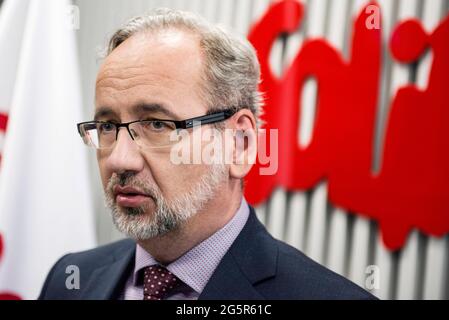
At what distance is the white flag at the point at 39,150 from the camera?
1.86 metres

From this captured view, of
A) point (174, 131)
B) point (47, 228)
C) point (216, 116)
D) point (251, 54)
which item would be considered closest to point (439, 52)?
point (251, 54)

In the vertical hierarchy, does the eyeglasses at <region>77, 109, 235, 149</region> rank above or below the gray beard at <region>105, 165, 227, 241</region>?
above

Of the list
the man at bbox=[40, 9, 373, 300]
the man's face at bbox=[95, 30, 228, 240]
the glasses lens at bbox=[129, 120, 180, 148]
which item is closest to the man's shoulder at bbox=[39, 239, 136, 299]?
the man at bbox=[40, 9, 373, 300]

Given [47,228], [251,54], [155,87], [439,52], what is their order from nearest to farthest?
[155,87], [251,54], [439,52], [47,228]

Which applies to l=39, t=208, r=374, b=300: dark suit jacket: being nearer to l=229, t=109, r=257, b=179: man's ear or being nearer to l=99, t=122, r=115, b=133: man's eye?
l=229, t=109, r=257, b=179: man's ear

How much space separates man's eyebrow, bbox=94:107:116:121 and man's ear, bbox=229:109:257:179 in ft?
0.89

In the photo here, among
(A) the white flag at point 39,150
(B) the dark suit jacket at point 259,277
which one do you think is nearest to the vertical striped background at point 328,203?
(A) the white flag at point 39,150

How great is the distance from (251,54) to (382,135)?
731 mm

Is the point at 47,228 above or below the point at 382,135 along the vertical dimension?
below

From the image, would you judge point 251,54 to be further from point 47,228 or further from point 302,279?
point 47,228

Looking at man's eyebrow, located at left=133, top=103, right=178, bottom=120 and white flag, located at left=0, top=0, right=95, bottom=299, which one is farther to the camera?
white flag, located at left=0, top=0, right=95, bottom=299

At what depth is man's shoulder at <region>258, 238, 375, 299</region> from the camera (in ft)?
3.60

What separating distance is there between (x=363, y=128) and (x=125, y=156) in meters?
0.97

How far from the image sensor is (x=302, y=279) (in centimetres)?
113
